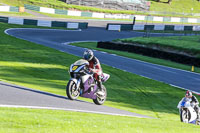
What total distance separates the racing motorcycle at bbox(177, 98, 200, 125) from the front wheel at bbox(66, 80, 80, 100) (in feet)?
12.0

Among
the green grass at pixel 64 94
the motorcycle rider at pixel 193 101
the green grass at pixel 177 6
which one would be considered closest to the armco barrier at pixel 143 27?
the green grass at pixel 177 6

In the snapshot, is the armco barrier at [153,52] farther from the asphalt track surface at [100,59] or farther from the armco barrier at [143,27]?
the armco barrier at [143,27]

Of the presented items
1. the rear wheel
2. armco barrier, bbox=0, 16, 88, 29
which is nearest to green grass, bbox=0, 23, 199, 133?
the rear wheel

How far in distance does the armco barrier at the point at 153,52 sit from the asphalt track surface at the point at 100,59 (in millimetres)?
4470

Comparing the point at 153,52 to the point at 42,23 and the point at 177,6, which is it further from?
the point at 177,6

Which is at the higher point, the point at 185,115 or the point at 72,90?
the point at 72,90

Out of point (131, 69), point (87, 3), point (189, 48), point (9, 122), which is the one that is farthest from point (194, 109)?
point (87, 3)

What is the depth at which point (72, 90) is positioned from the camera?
13727 mm

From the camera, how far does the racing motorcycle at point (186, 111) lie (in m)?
14.2

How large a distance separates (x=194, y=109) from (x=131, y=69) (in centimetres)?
1352

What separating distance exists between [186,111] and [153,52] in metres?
24.5

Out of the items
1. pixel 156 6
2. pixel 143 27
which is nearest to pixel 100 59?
pixel 143 27

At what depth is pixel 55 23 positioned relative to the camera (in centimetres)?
5662

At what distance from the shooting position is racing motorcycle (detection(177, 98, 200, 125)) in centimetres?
1423
